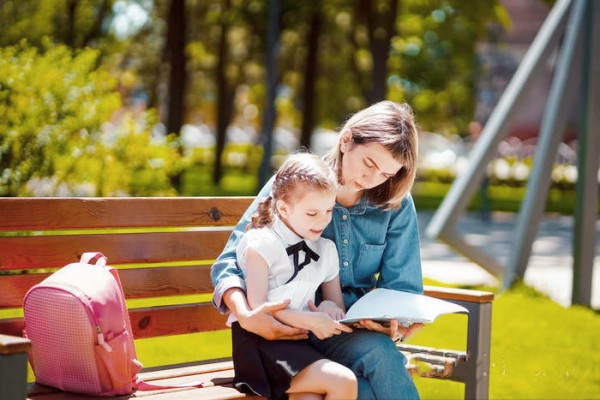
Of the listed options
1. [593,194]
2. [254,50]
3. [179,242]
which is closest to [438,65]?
[254,50]

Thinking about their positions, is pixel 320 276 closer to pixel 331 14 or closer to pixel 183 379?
pixel 183 379

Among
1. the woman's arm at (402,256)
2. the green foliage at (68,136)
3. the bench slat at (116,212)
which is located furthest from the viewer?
the green foliage at (68,136)

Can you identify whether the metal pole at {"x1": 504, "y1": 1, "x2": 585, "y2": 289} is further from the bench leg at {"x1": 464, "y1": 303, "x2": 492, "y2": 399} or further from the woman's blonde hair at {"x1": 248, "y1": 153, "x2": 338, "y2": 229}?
the woman's blonde hair at {"x1": 248, "y1": 153, "x2": 338, "y2": 229}

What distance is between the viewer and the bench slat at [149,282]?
3887mm

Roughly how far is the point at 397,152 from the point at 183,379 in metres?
1.12

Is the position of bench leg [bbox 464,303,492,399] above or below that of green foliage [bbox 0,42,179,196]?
below

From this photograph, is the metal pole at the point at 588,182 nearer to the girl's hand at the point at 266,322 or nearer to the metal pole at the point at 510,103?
the metal pole at the point at 510,103

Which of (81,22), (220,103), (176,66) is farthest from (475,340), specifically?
(220,103)

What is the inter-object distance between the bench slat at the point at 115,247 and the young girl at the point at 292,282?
68 centimetres

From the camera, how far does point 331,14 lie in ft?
68.2

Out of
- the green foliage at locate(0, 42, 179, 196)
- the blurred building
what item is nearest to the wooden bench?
the green foliage at locate(0, 42, 179, 196)

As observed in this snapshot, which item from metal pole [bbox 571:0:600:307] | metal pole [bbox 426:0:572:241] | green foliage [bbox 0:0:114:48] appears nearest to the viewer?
metal pole [bbox 571:0:600:307]

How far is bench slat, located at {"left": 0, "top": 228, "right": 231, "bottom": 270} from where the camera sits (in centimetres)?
391

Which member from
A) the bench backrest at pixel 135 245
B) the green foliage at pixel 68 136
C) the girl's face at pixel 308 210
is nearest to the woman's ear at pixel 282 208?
the girl's face at pixel 308 210
